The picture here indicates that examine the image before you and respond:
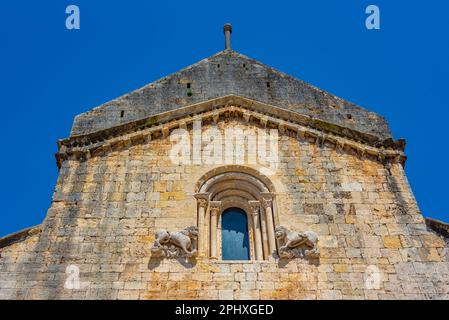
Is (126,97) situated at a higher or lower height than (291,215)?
higher

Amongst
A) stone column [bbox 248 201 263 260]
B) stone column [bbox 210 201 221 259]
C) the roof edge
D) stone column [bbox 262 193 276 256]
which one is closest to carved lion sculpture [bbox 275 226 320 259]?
stone column [bbox 262 193 276 256]

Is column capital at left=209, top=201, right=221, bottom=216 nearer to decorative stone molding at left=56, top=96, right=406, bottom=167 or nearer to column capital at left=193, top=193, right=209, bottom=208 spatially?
column capital at left=193, top=193, right=209, bottom=208

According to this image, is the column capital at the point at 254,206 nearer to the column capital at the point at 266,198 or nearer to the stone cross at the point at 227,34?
the column capital at the point at 266,198

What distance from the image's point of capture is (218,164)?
1209 centimetres

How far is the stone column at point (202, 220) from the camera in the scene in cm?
1062

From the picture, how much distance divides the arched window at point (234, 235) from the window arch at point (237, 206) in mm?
55

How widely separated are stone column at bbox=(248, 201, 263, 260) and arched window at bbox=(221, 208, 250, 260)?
0.75 ft

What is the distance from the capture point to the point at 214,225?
36.9 feet

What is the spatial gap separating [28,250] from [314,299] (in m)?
5.16

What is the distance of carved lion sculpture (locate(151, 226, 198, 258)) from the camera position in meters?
10.3

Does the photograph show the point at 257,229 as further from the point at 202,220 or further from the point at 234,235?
the point at 202,220

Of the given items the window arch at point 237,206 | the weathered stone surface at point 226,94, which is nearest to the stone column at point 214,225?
the window arch at point 237,206
